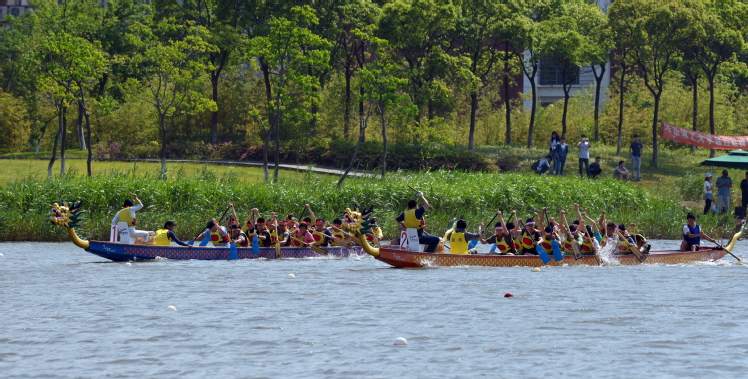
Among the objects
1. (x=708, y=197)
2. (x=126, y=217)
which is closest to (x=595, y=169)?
(x=708, y=197)

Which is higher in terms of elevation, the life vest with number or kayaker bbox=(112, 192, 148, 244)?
kayaker bbox=(112, 192, 148, 244)

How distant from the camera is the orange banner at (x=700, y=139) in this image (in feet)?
139

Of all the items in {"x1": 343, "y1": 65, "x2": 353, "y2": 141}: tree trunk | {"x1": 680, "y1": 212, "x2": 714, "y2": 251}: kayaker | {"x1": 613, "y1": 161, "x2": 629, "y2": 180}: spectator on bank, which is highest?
{"x1": 343, "y1": 65, "x2": 353, "y2": 141}: tree trunk

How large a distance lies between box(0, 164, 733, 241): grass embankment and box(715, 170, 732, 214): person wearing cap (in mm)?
1569

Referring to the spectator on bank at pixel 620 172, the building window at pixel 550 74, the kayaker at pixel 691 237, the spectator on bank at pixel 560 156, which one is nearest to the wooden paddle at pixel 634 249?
the kayaker at pixel 691 237

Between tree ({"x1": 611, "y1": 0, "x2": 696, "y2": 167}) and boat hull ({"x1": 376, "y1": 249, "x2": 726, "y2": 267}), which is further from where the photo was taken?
tree ({"x1": 611, "y1": 0, "x2": 696, "y2": 167})

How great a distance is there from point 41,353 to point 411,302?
746 cm

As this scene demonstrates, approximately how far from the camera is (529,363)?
42.6 feet

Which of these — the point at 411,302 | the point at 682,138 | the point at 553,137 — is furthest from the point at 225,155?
the point at 411,302

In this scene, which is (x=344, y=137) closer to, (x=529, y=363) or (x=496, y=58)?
(x=496, y=58)

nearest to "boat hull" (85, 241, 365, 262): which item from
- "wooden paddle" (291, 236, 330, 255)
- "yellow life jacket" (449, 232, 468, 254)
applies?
"wooden paddle" (291, 236, 330, 255)

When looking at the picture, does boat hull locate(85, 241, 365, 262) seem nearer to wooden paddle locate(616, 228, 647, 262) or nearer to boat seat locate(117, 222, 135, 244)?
boat seat locate(117, 222, 135, 244)

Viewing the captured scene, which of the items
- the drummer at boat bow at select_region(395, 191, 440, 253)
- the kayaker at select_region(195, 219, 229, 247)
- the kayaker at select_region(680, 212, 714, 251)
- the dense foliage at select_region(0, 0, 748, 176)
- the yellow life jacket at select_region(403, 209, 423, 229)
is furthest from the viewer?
the dense foliage at select_region(0, 0, 748, 176)

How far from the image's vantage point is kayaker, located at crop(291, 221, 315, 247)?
2622cm
